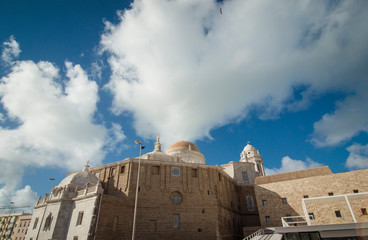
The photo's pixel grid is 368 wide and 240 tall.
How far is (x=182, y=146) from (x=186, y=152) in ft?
6.24

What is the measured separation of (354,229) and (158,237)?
2046 cm

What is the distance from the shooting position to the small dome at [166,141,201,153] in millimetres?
50750

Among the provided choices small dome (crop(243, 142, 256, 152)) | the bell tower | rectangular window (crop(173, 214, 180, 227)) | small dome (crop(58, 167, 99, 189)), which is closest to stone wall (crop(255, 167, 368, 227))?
rectangular window (crop(173, 214, 180, 227))

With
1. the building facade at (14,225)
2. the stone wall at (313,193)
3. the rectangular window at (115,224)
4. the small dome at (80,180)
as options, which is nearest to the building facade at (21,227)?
the building facade at (14,225)

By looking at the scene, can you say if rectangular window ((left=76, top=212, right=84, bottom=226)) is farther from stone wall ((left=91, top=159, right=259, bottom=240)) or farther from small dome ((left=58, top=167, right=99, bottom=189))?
small dome ((left=58, top=167, right=99, bottom=189))

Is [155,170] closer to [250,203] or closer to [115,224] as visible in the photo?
[115,224]

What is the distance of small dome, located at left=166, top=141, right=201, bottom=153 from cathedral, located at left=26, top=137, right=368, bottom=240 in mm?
15076

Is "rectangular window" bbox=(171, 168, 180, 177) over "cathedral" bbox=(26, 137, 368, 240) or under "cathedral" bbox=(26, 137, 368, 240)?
over

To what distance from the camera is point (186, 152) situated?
4984cm

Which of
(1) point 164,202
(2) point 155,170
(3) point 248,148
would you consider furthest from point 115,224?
(3) point 248,148

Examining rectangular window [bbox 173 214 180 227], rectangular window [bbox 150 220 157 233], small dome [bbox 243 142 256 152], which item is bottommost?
rectangular window [bbox 150 220 157 233]

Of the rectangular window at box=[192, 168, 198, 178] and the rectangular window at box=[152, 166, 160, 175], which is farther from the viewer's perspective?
the rectangular window at box=[192, 168, 198, 178]

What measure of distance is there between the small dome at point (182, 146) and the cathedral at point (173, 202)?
594 inches

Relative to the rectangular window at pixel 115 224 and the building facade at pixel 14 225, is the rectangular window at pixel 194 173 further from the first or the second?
the building facade at pixel 14 225
